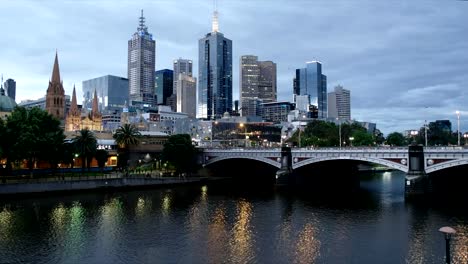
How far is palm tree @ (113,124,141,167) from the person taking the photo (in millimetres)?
120994

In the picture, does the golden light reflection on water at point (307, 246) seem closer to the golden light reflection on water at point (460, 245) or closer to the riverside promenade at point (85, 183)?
the golden light reflection on water at point (460, 245)

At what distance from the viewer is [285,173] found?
101562 mm

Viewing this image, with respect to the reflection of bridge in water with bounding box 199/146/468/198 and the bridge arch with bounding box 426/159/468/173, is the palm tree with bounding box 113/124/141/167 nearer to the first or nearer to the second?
the reflection of bridge in water with bounding box 199/146/468/198

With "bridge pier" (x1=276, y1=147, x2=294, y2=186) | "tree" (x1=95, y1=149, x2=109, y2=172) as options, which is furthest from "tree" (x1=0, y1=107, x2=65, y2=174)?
"bridge pier" (x1=276, y1=147, x2=294, y2=186)

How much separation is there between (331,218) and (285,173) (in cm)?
4025

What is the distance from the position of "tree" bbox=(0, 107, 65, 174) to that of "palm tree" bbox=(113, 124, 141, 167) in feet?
82.6

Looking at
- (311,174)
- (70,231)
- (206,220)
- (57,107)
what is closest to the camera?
(70,231)

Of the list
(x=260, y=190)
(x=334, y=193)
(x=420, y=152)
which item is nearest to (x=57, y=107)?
(x=260, y=190)

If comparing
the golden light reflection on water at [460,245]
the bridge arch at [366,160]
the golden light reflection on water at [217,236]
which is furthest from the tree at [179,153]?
the golden light reflection on water at [460,245]

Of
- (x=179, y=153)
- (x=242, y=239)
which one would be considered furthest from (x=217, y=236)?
(x=179, y=153)

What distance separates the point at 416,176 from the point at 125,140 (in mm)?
78868

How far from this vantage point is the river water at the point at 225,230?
41.8m

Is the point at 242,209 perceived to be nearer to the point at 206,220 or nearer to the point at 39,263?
the point at 206,220

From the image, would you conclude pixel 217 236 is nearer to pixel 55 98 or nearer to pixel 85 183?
pixel 85 183
